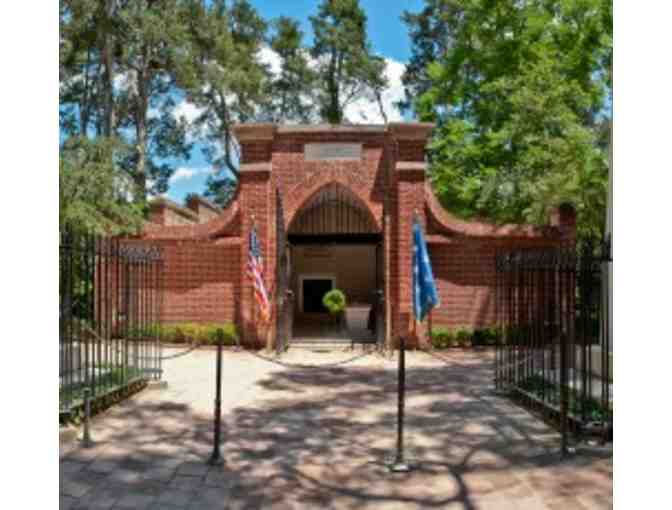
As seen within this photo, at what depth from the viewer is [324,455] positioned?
18.2 feet

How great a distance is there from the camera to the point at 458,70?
1831 centimetres

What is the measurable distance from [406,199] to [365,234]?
5.57 ft

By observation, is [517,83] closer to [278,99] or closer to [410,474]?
[410,474]

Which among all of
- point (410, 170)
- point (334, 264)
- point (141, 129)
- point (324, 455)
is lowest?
point (324, 455)

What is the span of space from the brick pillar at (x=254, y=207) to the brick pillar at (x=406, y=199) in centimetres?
277

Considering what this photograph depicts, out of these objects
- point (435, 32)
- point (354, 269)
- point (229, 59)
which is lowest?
point (354, 269)

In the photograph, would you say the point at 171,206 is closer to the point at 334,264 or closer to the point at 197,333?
the point at 197,333

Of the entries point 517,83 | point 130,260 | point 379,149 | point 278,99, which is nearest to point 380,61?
point 278,99

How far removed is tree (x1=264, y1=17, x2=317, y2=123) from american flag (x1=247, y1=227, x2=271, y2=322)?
15.8m

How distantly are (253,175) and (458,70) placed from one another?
880 centimetres

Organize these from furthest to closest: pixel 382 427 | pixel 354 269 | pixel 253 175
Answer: pixel 354 269 < pixel 253 175 < pixel 382 427

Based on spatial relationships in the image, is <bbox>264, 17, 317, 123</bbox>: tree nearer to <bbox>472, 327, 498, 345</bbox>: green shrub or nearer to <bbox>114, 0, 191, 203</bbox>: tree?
<bbox>114, 0, 191, 203</bbox>: tree

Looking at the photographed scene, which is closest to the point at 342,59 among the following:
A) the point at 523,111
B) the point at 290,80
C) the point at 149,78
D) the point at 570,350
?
the point at 290,80

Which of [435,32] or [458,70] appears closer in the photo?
[458,70]
